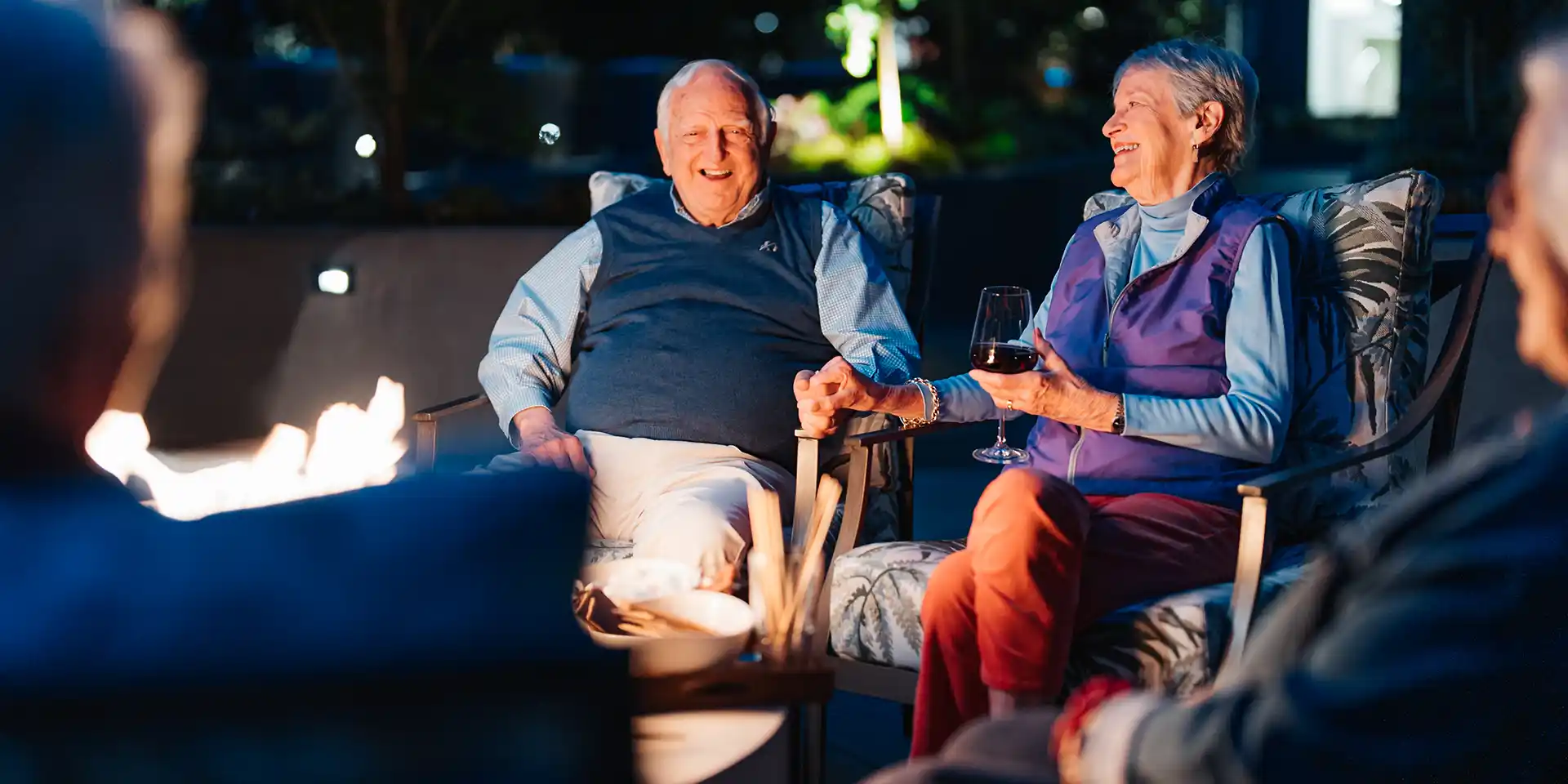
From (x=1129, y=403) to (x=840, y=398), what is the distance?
Result: 510 millimetres

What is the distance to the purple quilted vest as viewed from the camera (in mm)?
2484

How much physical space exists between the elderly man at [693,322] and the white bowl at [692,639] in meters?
1.05

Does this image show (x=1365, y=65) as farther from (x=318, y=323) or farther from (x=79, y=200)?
(x=79, y=200)

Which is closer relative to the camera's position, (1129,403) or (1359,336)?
(1129,403)

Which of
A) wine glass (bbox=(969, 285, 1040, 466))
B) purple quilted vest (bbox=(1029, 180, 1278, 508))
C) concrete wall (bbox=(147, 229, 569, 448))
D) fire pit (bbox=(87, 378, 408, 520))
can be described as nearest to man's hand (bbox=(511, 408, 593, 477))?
fire pit (bbox=(87, 378, 408, 520))

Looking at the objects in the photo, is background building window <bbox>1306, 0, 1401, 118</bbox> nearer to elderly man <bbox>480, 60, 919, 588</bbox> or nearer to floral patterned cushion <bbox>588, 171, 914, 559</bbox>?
floral patterned cushion <bbox>588, 171, 914, 559</bbox>

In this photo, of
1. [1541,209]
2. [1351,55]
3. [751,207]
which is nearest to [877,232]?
[751,207]

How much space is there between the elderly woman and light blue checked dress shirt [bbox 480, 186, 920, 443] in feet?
0.88

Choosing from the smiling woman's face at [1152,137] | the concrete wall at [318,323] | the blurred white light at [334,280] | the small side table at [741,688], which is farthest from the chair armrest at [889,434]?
the blurred white light at [334,280]

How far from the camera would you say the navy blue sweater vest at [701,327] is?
3.03 m

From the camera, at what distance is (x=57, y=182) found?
0.94 metres

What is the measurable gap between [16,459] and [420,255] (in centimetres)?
462

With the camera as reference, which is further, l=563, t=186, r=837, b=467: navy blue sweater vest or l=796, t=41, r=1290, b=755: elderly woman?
l=563, t=186, r=837, b=467: navy blue sweater vest

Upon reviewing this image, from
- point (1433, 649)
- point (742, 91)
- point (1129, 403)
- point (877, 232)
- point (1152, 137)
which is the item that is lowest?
point (1433, 649)
